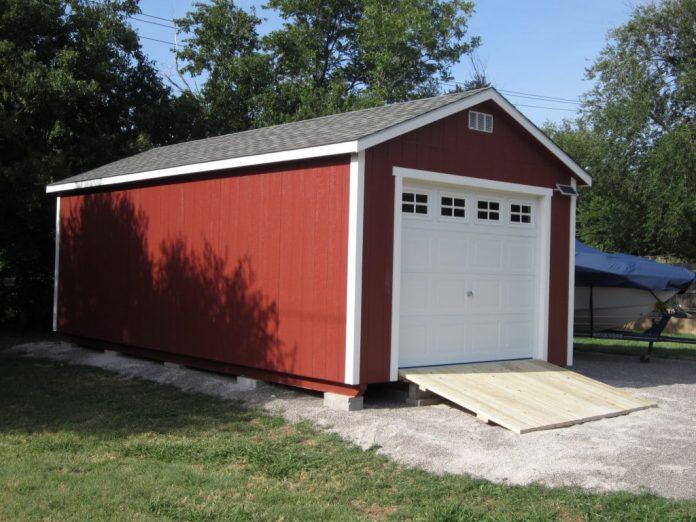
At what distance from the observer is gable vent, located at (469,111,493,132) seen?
9578 millimetres

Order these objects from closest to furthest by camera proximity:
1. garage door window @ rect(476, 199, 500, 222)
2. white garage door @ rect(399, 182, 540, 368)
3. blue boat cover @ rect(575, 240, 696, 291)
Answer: white garage door @ rect(399, 182, 540, 368) < garage door window @ rect(476, 199, 500, 222) < blue boat cover @ rect(575, 240, 696, 291)

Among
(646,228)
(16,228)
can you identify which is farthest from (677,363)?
(16,228)

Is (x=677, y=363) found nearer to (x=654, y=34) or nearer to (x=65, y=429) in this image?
(x=65, y=429)

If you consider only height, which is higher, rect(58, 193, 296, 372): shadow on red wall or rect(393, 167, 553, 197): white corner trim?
rect(393, 167, 553, 197): white corner trim

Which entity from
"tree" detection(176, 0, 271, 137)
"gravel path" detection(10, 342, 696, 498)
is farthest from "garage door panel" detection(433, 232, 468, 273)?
"tree" detection(176, 0, 271, 137)

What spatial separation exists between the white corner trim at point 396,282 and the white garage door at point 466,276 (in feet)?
0.84

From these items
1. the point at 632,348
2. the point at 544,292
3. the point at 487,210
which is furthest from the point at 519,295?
the point at 632,348

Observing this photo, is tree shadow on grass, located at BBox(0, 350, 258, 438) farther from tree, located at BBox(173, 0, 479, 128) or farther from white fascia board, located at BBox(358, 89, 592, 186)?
tree, located at BBox(173, 0, 479, 128)

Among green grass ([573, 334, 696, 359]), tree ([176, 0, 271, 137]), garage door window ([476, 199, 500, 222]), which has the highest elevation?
tree ([176, 0, 271, 137])

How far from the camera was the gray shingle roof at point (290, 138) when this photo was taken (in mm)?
8812

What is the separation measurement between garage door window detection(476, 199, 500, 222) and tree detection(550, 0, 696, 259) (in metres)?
14.6

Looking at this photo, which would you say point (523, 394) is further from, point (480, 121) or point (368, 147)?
point (480, 121)

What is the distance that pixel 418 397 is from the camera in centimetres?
845

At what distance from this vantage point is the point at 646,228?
77.5 feet
